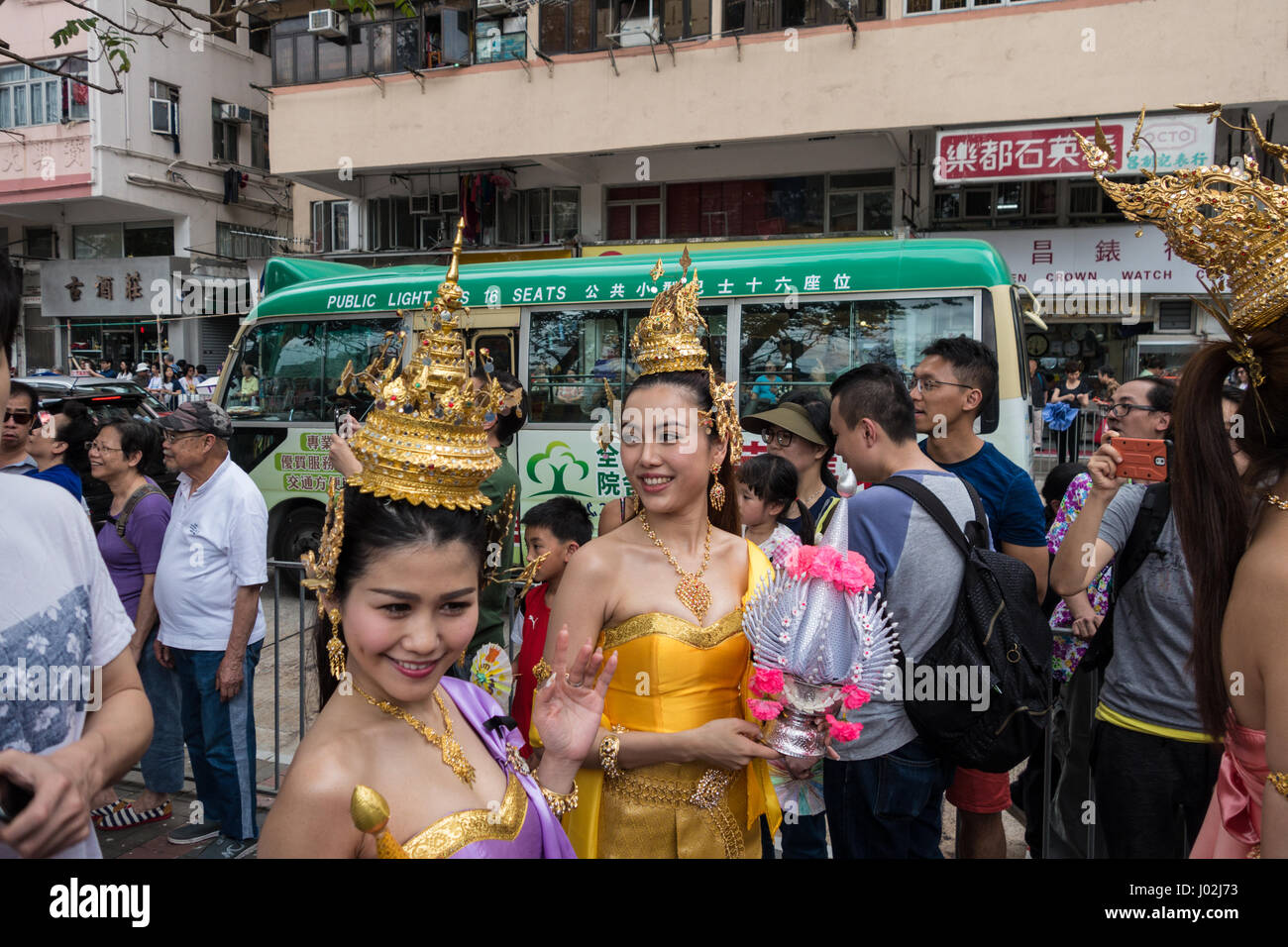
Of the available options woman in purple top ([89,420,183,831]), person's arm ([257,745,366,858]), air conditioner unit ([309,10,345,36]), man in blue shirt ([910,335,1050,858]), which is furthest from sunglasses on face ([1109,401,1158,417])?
air conditioner unit ([309,10,345,36])

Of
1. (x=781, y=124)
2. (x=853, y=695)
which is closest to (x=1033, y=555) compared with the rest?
(x=853, y=695)

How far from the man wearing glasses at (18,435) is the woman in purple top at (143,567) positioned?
21.3 inches

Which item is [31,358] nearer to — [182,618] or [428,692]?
[182,618]

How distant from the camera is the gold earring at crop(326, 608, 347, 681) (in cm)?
159

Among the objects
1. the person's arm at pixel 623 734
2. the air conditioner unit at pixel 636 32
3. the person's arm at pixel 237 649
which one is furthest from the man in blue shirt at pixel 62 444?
the air conditioner unit at pixel 636 32

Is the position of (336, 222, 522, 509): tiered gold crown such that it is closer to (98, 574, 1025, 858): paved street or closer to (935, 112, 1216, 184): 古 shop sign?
(98, 574, 1025, 858): paved street

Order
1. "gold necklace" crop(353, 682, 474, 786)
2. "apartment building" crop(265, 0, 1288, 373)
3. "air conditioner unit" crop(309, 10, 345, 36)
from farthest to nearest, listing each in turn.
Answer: "air conditioner unit" crop(309, 10, 345, 36)
"apartment building" crop(265, 0, 1288, 373)
"gold necklace" crop(353, 682, 474, 786)

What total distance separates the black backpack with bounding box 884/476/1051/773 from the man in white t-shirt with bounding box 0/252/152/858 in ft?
6.44

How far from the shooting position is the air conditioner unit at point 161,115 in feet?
71.2

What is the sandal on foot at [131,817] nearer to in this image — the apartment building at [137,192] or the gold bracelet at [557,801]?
the gold bracelet at [557,801]

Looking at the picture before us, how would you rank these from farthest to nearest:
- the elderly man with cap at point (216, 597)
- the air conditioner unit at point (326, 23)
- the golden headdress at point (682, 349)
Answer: the air conditioner unit at point (326, 23) < the elderly man with cap at point (216, 597) < the golden headdress at point (682, 349)

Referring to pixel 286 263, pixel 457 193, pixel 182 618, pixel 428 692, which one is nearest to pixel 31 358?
pixel 457 193

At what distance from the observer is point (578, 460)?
766cm

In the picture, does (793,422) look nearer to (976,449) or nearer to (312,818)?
(976,449)
